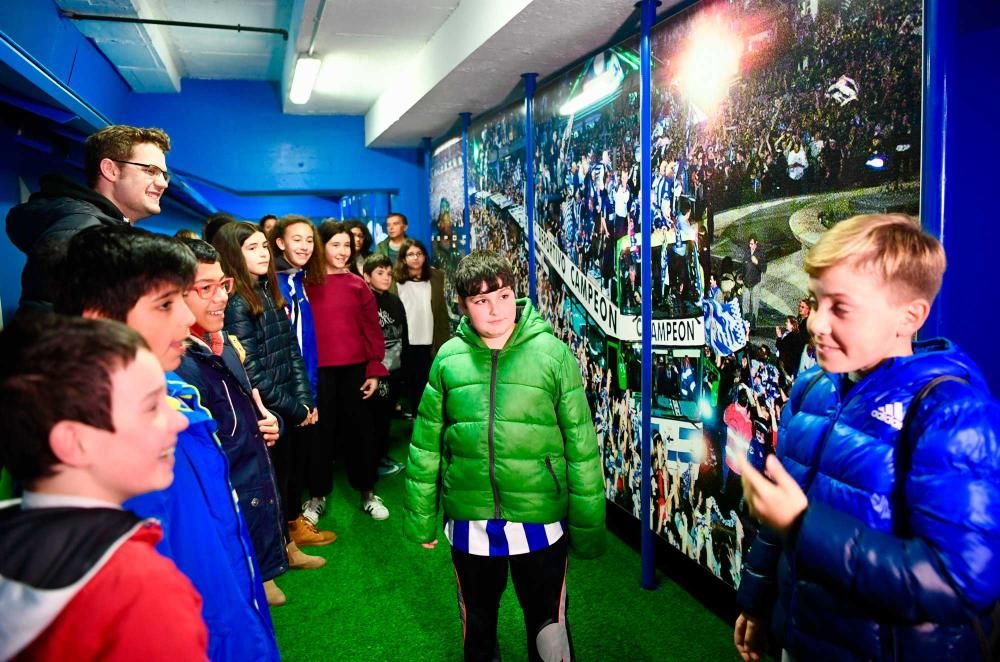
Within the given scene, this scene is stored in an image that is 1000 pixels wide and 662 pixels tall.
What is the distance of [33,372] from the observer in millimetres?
811

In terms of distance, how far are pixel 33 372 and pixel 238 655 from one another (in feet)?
2.43

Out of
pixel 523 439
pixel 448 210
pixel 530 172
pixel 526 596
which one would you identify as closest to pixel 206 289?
pixel 523 439

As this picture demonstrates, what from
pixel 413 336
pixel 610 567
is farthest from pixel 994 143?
pixel 413 336

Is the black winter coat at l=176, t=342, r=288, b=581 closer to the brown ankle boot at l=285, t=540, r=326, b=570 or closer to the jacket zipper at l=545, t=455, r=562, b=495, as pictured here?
the jacket zipper at l=545, t=455, r=562, b=495

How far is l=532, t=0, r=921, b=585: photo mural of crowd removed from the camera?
6.48 ft

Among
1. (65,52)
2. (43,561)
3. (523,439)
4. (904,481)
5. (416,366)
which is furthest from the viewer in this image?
(416,366)

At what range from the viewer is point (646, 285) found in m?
2.96

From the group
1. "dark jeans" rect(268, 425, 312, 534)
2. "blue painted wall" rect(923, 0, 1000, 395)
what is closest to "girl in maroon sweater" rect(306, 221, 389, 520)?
"dark jeans" rect(268, 425, 312, 534)

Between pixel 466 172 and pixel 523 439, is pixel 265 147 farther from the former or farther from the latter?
pixel 523 439

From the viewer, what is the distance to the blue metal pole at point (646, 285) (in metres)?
2.84

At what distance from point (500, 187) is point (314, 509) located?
8.24 feet

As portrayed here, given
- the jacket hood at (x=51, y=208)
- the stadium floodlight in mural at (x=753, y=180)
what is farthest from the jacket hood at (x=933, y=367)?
the jacket hood at (x=51, y=208)

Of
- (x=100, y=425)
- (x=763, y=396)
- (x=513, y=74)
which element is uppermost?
(x=513, y=74)

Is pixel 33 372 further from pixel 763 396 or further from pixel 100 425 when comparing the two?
pixel 763 396
